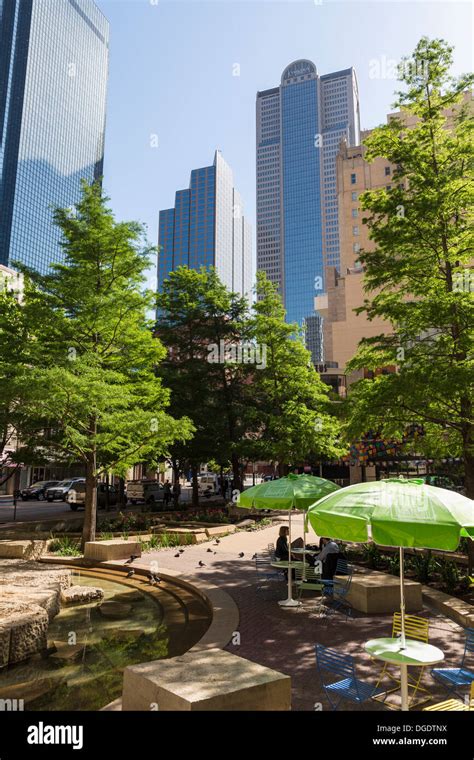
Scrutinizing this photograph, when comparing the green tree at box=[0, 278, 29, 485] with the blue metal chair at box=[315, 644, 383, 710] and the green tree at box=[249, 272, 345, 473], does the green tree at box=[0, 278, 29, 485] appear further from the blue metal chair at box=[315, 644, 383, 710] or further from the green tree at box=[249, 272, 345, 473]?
the green tree at box=[249, 272, 345, 473]

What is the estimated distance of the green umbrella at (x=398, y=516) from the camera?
489 centimetres

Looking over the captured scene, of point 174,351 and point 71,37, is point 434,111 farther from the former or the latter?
point 71,37

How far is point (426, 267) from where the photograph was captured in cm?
1308

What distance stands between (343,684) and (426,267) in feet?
34.7

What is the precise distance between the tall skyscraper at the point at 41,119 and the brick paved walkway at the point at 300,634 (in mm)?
131316

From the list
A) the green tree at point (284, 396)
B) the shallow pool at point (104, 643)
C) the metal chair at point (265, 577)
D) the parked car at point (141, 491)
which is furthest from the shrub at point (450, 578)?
the parked car at point (141, 491)

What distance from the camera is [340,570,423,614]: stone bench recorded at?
9.84m

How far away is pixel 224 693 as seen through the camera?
4340mm

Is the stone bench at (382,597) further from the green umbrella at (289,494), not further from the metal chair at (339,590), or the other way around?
the green umbrella at (289,494)

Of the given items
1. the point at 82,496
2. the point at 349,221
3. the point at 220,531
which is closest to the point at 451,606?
the point at 220,531

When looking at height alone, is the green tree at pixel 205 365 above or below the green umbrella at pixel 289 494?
above

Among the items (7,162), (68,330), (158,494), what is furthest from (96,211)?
(7,162)

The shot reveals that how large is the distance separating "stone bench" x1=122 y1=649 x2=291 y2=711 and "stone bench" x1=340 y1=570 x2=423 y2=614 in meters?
5.51

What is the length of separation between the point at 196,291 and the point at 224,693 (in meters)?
29.8
